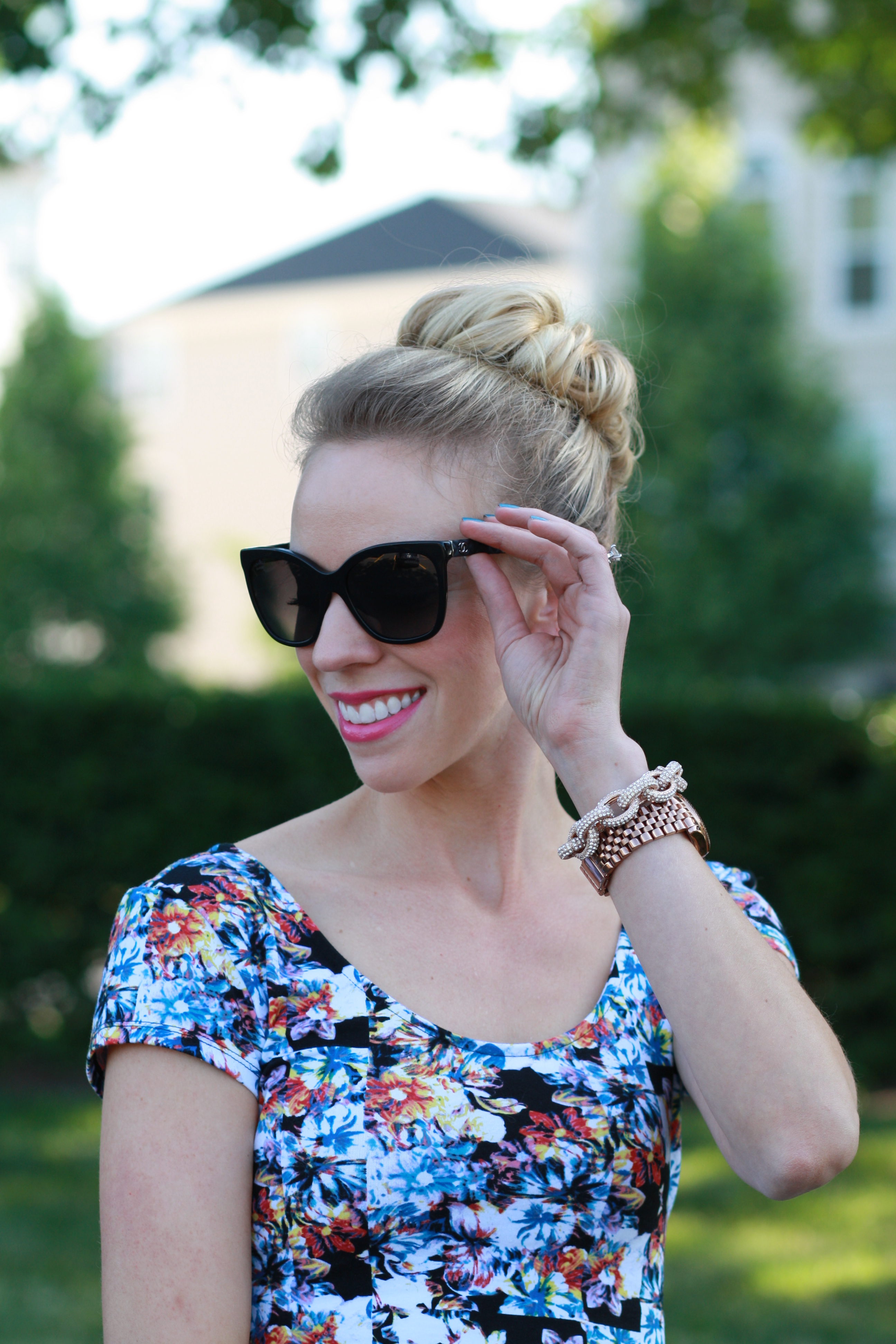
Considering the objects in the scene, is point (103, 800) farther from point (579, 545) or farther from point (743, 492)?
point (743, 492)

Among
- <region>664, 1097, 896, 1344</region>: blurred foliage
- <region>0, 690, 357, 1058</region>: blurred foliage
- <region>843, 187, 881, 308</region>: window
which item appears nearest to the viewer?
<region>664, 1097, 896, 1344</region>: blurred foliage

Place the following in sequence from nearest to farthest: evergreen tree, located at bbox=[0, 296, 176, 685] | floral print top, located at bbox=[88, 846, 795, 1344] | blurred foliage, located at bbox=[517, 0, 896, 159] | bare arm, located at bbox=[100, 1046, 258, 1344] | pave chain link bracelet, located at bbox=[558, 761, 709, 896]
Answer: bare arm, located at bbox=[100, 1046, 258, 1344] < floral print top, located at bbox=[88, 846, 795, 1344] < pave chain link bracelet, located at bbox=[558, 761, 709, 896] < blurred foliage, located at bbox=[517, 0, 896, 159] < evergreen tree, located at bbox=[0, 296, 176, 685]

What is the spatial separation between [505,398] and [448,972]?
0.86 meters

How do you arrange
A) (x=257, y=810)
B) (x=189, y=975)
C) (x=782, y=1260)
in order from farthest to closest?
(x=257, y=810), (x=782, y=1260), (x=189, y=975)

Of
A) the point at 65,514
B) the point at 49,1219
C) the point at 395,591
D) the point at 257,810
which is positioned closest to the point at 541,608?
the point at 395,591

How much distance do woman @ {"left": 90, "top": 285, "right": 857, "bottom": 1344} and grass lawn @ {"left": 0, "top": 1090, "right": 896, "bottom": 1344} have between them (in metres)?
3.28

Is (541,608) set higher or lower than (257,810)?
lower

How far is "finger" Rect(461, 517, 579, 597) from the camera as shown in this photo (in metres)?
1.83

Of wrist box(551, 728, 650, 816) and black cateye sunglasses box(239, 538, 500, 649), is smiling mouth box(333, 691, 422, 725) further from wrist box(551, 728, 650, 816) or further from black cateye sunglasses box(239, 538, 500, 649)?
wrist box(551, 728, 650, 816)

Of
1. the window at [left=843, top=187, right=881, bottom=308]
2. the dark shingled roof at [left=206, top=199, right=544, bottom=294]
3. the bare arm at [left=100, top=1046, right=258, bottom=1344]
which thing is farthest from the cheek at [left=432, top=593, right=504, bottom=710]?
the dark shingled roof at [left=206, top=199, right=544, bottom=294]

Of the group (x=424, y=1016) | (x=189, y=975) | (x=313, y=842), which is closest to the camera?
(x=189, y=975)

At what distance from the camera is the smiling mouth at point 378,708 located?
187 centimetres

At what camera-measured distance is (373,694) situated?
6.13 ft

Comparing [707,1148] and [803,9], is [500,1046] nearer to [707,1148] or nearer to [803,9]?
[707,1148]
